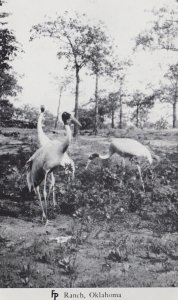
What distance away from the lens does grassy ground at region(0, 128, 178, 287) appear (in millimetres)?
6340

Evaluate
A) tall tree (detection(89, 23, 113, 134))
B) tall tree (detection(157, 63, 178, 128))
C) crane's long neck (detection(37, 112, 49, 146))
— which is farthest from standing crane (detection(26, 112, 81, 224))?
tall tree (detection(157, 63, 178, 128))

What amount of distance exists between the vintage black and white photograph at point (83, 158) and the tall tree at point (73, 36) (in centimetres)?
3

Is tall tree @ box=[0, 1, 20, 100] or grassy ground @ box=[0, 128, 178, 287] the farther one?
tall tree @ box=[0, 1, 20, 100]

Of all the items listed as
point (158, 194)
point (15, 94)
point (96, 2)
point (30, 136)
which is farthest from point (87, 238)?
point (96, 2)

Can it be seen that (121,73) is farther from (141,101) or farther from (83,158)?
(83,158)

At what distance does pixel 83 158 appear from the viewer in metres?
9.28

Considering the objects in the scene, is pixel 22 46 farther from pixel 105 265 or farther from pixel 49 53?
pixel 105 265

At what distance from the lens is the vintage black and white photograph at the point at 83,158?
664cm

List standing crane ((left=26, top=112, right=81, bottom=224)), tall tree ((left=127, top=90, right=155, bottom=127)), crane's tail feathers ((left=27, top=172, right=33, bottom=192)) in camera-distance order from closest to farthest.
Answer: standing crane ((left=26, top=112, right=81, bottom=224)) → crane's tail feathers ((left=27, top=172, right=33, bottom=192)) → tall tree ((left=127, top=90, right=155, bottom=127))

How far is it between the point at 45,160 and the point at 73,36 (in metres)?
3.42

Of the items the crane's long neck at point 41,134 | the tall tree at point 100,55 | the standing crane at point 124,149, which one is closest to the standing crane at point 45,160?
the crane's long neck at point 41,134

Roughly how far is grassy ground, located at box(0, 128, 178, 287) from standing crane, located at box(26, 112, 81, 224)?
0.28m

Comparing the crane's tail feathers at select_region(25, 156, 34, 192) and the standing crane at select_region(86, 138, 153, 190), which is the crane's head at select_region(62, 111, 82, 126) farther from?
the standing crane at select_region(86, 138, 153, 190)

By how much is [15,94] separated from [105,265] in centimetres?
445
